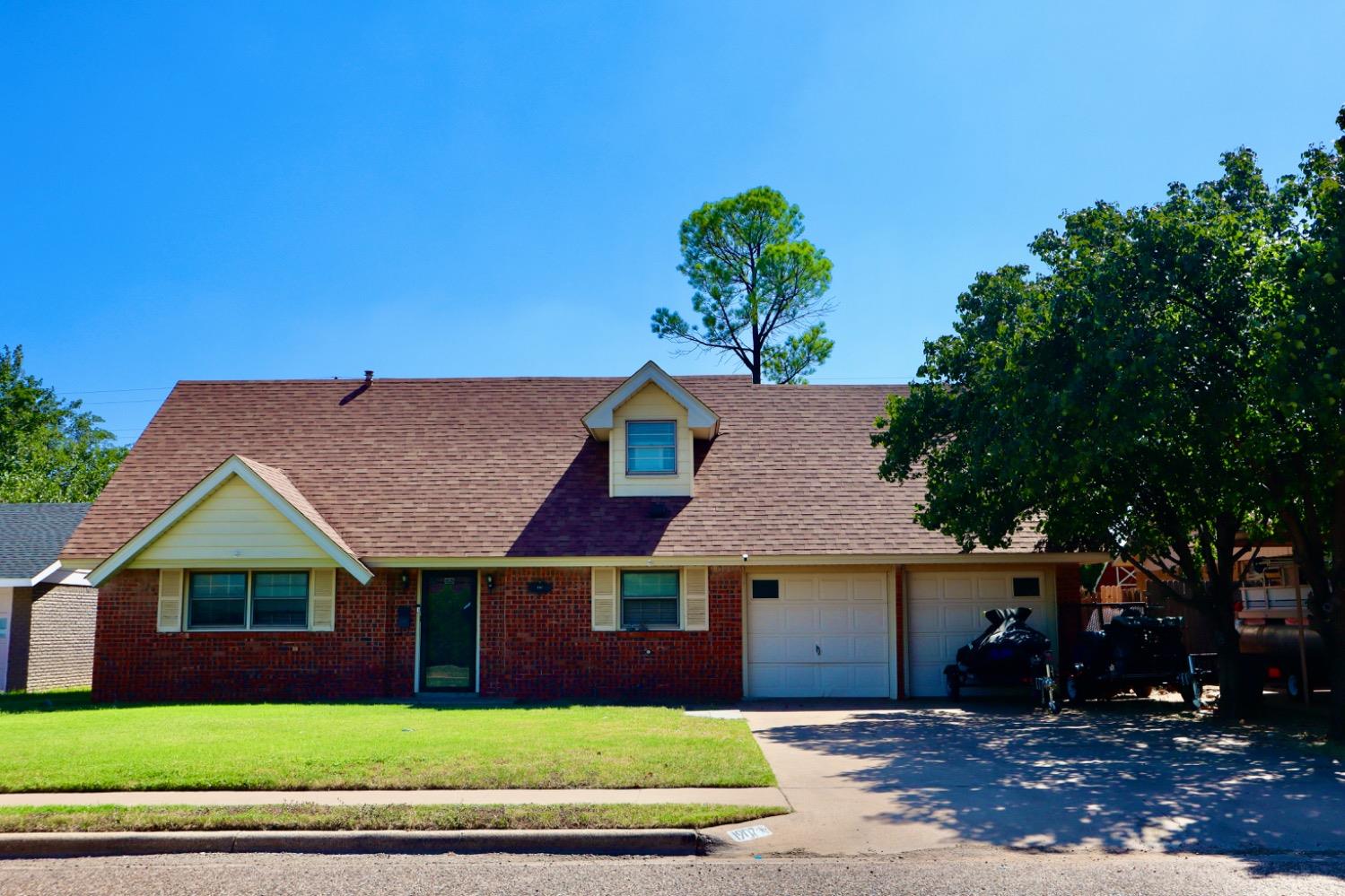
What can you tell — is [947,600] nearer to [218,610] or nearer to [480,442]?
[480,442]

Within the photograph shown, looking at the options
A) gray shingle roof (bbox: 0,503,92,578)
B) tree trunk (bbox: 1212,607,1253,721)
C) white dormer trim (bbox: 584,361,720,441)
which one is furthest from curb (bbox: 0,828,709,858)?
gray shingle roof (bbox: 0,503,92,578)

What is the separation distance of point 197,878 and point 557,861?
2.40 meters

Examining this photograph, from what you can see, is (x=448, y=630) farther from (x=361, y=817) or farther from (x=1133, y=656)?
(x=1133, y=656)

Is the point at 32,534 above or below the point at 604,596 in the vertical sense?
above

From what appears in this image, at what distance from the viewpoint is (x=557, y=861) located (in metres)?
7.79

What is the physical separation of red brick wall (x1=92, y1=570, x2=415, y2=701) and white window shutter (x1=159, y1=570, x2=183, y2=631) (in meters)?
0.14

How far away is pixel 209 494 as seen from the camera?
18469mm

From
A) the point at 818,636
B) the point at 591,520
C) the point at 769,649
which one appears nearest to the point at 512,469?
the point at 591,520

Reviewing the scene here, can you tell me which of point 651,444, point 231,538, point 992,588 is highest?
point 651,444

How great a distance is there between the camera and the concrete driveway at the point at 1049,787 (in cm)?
823

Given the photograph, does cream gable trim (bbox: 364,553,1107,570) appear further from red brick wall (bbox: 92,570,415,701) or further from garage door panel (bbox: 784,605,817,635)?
red brick wall (bbox: 92,570,415,701)

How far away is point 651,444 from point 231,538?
7.56 m

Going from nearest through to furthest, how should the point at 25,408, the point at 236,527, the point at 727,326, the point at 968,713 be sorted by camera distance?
the point at 968,713 → the point at 236,527 → the point at 727,326 → the point at 25,408

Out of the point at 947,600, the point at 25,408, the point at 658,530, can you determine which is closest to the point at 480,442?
the point at 658,530
